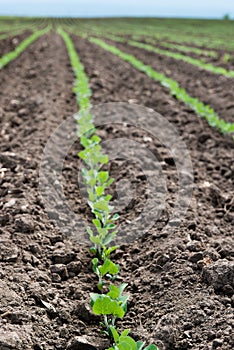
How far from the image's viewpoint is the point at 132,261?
11.4 feet

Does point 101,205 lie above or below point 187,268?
above

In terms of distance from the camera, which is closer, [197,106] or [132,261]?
[132,261]

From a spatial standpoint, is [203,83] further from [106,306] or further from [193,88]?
[106,306]

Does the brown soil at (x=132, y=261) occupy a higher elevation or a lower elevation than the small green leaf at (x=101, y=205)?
lower

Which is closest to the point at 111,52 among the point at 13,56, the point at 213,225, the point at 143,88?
the point at 13,56

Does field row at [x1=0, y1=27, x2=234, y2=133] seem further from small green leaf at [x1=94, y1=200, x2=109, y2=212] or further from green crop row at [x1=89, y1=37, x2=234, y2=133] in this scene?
small green leaf at [x1=94, y1=200, x2=109, y2=212]

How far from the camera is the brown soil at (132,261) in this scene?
258 cm

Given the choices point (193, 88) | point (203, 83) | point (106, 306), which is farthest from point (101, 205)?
point (203, 83)

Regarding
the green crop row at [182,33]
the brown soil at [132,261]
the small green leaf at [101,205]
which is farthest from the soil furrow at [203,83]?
the green crop row at [182,33]

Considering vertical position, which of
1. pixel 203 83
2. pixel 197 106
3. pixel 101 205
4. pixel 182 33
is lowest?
pixel 101 205

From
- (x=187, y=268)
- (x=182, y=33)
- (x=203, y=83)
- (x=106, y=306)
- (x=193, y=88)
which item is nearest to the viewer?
(x=106, y=306)

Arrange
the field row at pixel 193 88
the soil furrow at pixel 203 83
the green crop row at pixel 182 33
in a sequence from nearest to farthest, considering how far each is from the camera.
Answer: the field row at pixel 193 88, the soil furrow at pixel 203 83, the green crop row at pixel 182 33

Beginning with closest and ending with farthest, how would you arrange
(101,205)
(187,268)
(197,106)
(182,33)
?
(187,268) < (101,205) < (197,106) < (182,33)

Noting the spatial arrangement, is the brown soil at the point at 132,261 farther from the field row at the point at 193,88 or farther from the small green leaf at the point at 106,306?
the field row at the point at 193,88
